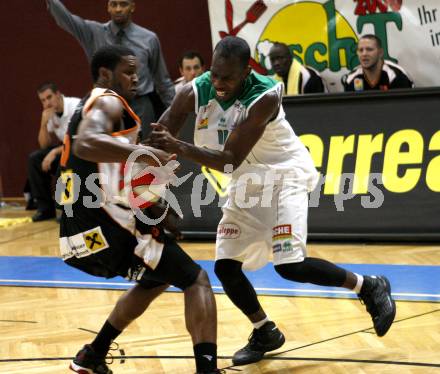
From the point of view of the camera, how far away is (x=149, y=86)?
29.2ft

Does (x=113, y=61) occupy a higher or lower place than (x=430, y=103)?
higher

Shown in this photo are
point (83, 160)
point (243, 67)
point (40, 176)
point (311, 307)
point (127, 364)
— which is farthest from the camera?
A: point (40, 176)

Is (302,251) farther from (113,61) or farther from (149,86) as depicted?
(149,86)

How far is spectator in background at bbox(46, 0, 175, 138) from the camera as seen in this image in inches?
340

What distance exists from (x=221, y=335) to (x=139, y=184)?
139 cm

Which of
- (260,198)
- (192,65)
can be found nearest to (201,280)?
(260,198)

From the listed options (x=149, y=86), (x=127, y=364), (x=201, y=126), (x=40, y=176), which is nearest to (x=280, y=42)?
(x=149, y=86)

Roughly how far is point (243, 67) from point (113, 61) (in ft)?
2.27

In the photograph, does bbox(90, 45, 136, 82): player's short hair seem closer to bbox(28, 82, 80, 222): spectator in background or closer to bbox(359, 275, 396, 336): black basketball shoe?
bbox(359, 275, 396, 336): black basketball shoe

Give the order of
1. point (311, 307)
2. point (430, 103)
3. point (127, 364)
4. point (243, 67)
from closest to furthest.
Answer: point (243, 67) → point (127, 364) → point (311, 307) → point (430, 103)

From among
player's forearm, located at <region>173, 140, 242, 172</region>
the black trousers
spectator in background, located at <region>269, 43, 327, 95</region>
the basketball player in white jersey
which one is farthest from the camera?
the black trousers

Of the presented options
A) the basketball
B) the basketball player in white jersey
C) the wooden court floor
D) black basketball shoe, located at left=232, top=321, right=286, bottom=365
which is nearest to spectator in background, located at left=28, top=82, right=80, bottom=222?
the wooden court floor

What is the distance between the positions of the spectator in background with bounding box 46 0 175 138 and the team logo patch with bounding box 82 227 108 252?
469cm

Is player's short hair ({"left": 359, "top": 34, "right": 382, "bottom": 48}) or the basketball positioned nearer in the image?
the basketball
